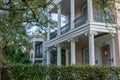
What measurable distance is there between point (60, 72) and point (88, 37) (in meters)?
5.69

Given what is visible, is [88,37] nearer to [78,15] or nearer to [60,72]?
[78,15]

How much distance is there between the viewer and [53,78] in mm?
8875

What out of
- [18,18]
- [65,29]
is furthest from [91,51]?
[18,18]

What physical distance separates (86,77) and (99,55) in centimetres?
712

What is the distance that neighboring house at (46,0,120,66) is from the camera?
13.4 meters

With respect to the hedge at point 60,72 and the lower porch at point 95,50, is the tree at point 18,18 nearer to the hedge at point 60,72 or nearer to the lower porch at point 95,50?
the hedge at point 60,72

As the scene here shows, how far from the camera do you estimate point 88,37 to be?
14.1m

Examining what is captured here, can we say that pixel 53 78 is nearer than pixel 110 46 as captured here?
Yes

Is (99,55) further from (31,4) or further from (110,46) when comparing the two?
(31,4)

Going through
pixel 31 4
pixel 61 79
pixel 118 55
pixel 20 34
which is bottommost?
pixel 61 79

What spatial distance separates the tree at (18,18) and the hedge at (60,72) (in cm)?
89

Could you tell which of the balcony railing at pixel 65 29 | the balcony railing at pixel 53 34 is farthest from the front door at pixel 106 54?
the balcony railing at pixel 53 34

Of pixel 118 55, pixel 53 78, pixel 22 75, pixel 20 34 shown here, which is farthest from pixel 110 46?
pixel 22 75

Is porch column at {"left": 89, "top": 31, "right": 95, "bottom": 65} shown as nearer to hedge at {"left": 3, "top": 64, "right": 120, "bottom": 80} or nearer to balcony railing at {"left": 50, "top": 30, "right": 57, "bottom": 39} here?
hedge at {"left": 3, "top": 64, "right": 120, "bottom": 80}
